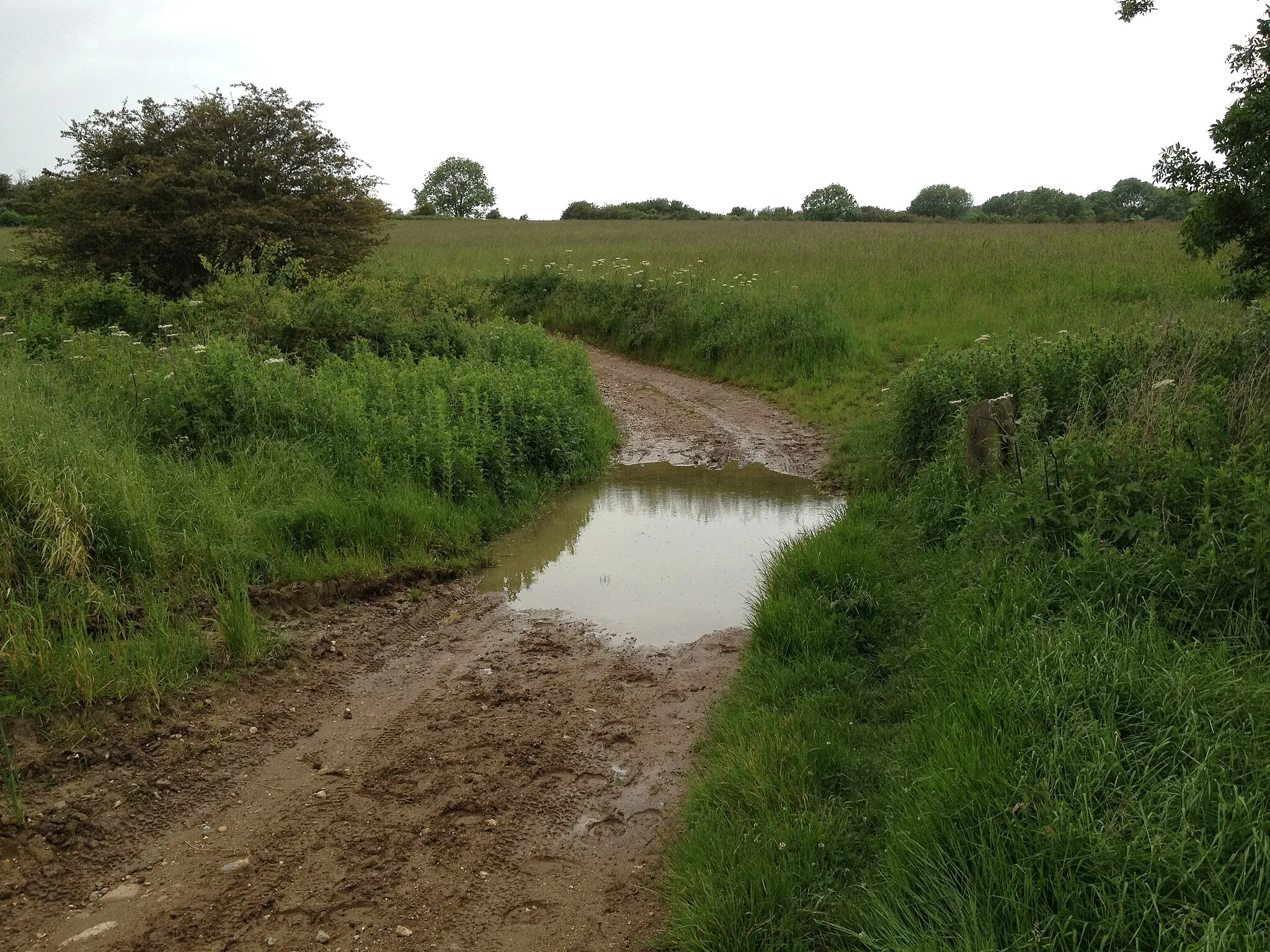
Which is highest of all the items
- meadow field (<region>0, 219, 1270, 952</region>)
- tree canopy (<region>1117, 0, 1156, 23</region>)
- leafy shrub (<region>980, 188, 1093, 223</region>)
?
leafy shrub (<region>980, 188, 1093, 223</region>)

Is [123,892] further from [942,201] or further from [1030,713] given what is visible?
[942,201]

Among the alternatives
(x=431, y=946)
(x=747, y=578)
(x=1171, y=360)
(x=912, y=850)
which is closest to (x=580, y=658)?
(x=747, y=578)

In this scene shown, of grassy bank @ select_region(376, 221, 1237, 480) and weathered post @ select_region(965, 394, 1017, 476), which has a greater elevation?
grassy bank @ select_region(376, 221, 1237, 480)

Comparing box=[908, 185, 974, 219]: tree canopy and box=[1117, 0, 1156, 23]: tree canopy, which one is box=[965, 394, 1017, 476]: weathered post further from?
box=[908, 185, 974, 219]: tree canopy

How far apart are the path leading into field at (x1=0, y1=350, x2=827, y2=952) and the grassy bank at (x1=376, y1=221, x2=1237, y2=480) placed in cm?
671

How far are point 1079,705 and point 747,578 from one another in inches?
167

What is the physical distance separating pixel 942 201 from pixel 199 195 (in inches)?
2871

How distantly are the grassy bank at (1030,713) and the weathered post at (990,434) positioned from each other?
0.16 m

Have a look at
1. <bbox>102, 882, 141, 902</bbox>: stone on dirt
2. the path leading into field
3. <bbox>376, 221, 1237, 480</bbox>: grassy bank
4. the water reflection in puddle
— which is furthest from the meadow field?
<bbox>102, 882, 141, 902</bbox>: stone on dirt

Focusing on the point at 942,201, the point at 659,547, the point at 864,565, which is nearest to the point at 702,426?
the point at 659,547

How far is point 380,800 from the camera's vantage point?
4.61 m

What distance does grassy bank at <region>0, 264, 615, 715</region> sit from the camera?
5.84 meters

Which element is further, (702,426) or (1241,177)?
(702,426)

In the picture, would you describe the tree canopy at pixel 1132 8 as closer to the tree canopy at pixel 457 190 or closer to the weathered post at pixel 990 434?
the weathered post at pixel 990 434
